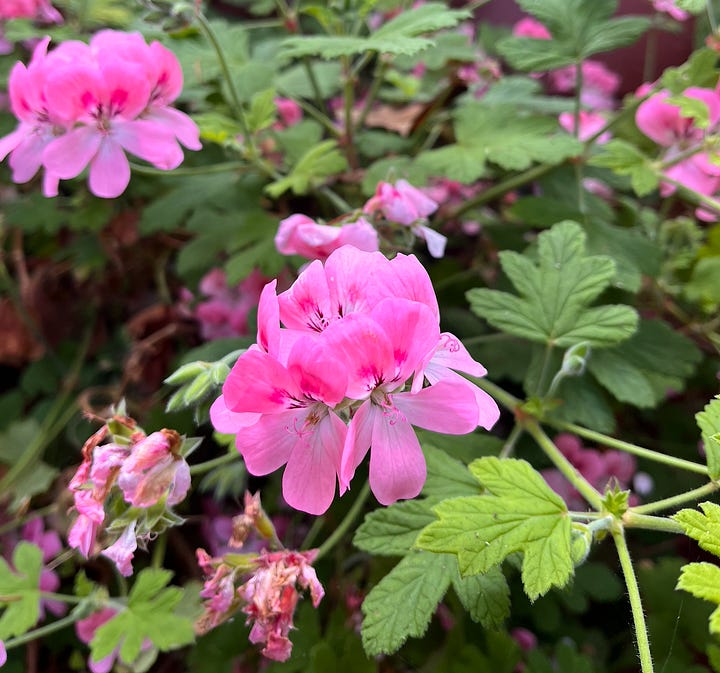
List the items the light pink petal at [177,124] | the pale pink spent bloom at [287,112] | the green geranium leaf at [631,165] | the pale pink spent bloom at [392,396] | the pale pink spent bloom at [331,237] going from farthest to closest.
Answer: the pale pink spent bloom at [287,112]
the green geranium leaf at [631,165]
the light pink petal at [177,124]
the pale pink spent bloom at [331,237]
the pale pink spent bloom at [392,396]

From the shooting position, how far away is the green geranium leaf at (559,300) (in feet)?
2.53

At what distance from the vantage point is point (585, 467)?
1.11 meters

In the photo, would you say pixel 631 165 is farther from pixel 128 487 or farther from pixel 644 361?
pixel 128 487

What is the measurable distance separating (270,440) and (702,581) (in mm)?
344

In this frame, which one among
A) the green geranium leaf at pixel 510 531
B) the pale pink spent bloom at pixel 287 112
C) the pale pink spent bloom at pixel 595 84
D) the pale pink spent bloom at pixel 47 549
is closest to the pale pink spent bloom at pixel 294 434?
the green geranium leaf at pixel 510 531

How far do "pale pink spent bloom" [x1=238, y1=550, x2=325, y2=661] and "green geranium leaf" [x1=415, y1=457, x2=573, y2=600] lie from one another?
13cm

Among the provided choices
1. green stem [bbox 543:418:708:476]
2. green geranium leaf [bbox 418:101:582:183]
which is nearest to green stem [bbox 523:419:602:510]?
green stem [bbox 543:418:708:476]

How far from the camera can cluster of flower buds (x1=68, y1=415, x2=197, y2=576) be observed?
0.59 metres

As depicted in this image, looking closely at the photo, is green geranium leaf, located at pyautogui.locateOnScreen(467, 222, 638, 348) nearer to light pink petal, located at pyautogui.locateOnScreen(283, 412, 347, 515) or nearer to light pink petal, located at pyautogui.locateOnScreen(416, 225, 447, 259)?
light pink petal, located at pyautogui.locateOnScreen(416, 225, 447, 259)

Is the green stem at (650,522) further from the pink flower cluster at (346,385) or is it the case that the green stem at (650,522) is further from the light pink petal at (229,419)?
the light pink petal at (229,419)

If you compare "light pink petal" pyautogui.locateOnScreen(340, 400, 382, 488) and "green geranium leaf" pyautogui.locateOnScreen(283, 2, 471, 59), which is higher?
"green geranium leaf" pyautogui.locateOnScreen(283, 2, 471, 59)

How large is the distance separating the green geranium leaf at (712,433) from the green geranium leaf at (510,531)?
0.14 m

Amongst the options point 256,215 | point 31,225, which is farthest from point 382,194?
point 31,225

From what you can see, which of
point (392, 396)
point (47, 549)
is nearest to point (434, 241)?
point (392, 396)
